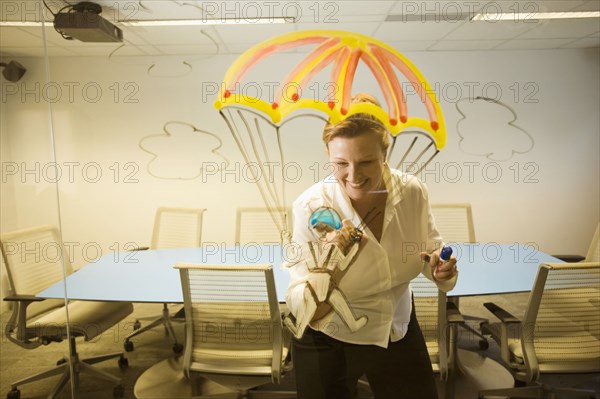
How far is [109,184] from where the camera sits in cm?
149

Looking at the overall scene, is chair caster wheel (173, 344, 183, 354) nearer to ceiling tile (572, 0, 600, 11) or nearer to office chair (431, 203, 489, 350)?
office chair (431, 203, 489, 350)

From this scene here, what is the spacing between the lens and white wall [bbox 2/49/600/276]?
1353 millimetres

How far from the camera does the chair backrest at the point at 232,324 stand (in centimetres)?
155

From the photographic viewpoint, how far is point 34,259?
180 centimetres

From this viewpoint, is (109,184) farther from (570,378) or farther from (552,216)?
(570,378)

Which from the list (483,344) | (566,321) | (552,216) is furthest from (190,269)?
(483,344)

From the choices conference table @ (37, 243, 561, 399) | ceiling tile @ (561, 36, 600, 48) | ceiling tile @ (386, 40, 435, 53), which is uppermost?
ceiling tile @ (561, 36, 600, 48)

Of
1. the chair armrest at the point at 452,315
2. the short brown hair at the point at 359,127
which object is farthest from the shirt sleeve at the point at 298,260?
the chair armrest at the point at 452,315

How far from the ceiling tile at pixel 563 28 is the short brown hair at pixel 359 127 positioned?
63cm

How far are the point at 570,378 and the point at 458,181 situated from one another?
1.18 meters

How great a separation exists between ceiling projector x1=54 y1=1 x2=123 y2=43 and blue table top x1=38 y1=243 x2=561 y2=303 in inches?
30.5

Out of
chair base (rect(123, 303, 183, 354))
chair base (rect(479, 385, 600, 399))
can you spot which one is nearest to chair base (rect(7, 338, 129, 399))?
chair base (rect(123, 303, 183, 354))

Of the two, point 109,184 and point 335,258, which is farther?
point 109,184

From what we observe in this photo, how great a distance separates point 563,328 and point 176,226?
1.57m
